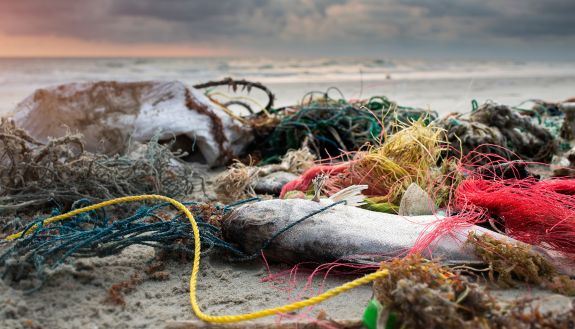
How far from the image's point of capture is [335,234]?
311 cm

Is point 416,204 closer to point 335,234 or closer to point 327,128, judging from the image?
point 335,234

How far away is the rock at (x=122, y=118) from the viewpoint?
5.88 metres

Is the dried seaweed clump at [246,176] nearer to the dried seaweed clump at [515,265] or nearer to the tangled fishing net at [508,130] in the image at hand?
the tangled fishing net at [508,130]

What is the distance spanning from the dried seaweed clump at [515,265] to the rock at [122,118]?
11.4 ft

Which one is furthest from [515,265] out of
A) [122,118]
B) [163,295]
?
[122,118]

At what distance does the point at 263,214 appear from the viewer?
3291 millimetres

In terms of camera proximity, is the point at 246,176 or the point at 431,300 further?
the point at 246,176

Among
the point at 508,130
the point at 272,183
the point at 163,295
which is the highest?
the point at 508,130

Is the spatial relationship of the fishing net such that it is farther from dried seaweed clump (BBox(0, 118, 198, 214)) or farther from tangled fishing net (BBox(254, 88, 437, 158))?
tangled fishing net (BBox(254, 88, 437, 158))

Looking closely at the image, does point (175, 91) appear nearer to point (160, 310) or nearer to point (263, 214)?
point (263, 214)

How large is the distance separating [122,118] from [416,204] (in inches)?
138

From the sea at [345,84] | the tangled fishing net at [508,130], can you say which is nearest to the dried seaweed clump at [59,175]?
the tangled fishing net at [508,130]

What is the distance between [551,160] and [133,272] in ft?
14.8

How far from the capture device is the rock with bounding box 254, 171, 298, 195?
16.1ft
